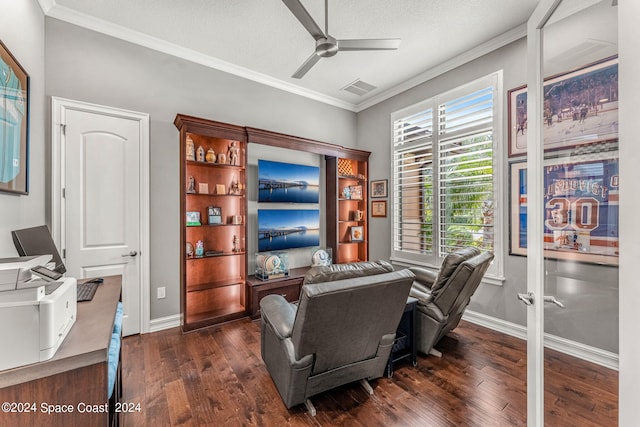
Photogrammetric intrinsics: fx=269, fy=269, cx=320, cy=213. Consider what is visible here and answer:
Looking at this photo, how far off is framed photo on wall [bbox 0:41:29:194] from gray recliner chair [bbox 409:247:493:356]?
3.01 meters

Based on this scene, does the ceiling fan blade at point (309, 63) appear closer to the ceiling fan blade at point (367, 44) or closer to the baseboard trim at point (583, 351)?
the ceiling fan blade at point (367, 44)

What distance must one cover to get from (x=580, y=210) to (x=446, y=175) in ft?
8.09

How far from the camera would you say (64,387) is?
36.4 inches

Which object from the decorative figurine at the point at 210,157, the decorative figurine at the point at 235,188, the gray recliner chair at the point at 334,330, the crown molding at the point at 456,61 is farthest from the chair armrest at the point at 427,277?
the decorative figurine at the point at 210,157

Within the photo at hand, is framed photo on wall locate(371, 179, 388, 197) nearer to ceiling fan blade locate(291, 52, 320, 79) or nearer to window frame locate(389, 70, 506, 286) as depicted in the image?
window frame locate(389, 70, 506, 286)

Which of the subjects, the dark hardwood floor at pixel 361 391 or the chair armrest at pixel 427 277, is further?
the chair armrest at pixel 427 277

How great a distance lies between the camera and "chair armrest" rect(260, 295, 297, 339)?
5.68 ft

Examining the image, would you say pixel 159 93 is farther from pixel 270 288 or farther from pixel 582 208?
pixel 582 208

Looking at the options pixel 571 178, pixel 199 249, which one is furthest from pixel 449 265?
pixel 199 249

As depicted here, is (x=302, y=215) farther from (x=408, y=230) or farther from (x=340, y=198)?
(x=408, y=230)

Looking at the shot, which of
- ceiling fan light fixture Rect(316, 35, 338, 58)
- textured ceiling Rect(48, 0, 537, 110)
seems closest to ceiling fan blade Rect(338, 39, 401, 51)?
ceiling fan light fixture Rect(316, 35, 338, 58)

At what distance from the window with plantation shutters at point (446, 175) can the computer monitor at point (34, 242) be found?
3.71 metres

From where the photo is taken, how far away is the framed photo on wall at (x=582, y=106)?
0.89 meters

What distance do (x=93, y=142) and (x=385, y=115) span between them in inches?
150
